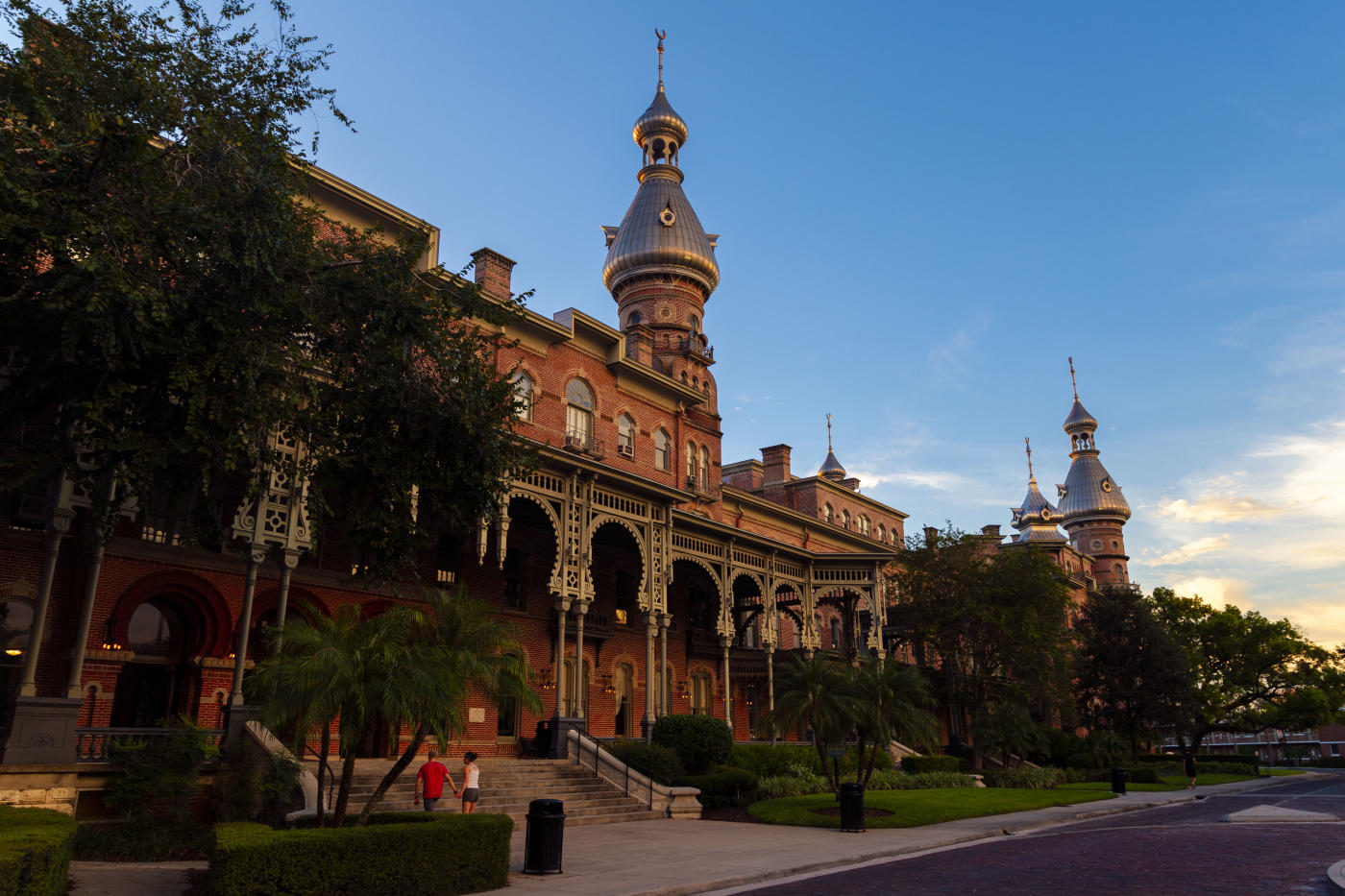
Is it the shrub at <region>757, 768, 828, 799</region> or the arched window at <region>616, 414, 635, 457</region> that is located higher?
the arched window at <region>616, 414, 635, 457</region>

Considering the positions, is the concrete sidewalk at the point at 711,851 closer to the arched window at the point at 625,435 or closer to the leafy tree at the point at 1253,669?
the arched window at the point at 625,435

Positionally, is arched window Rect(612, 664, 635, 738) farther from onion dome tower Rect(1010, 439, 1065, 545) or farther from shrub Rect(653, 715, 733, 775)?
onion dome tower Rect(1010, 439, 1065, 545)

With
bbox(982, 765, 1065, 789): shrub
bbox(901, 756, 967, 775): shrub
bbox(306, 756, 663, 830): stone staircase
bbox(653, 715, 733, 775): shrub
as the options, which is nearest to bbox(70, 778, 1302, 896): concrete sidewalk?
bbox(306, 756, 663, 830): stone staircase

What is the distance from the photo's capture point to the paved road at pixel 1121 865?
35.6 feet

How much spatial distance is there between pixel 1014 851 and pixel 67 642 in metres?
17.9

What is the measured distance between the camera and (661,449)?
35031 mm

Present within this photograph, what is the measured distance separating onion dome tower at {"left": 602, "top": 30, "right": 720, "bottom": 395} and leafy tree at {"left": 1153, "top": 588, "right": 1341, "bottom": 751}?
3764 centimetres

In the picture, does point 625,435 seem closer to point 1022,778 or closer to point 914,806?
point 914,806

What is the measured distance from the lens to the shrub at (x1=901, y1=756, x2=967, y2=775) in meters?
32.4

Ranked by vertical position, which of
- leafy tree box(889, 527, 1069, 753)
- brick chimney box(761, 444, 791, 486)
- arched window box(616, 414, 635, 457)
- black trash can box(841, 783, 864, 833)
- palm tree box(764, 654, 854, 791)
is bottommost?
black trash can box(841, 783, 864, 833)

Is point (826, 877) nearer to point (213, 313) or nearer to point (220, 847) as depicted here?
point (220, 847)

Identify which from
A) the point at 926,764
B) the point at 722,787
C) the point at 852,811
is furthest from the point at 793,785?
the point at 926,764

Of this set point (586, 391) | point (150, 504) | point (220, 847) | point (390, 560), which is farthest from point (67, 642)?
point (586, 391)

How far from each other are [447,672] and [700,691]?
24845mm
